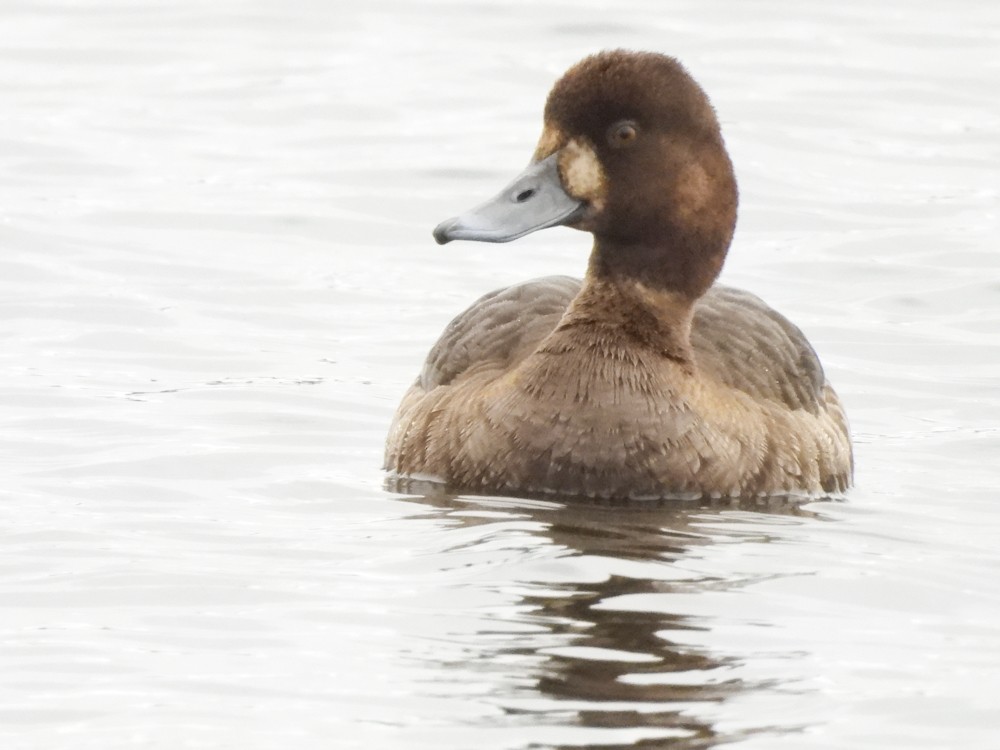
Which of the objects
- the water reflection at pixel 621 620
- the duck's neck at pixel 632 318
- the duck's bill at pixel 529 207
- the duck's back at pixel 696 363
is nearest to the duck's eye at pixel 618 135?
the duck's bill at pixel 529 207

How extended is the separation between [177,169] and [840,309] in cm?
499

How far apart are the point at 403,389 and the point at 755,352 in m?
2.43

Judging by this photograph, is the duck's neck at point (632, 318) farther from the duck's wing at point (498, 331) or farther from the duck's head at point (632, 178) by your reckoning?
the duck's wing at point (498, 331)

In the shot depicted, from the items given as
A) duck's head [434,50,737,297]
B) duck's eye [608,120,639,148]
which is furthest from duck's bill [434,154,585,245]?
duck's eye [608,120,639,148]

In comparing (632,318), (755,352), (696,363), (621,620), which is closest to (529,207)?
(632,318)

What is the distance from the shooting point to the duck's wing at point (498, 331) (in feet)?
29.6

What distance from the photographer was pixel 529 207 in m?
8.72

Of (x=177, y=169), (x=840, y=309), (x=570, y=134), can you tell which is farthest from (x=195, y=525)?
(x=177, y=169)

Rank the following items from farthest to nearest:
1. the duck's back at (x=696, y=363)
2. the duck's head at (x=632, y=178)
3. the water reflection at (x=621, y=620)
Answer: the duck's back at (x=696, y=363), the duck's head at (x=632, y=178), the water reflection at (x=621, y=620)

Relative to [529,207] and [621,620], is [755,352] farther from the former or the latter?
[621,620]

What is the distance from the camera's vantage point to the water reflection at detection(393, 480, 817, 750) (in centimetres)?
608

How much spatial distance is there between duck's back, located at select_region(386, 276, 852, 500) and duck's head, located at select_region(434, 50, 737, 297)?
0.39 metres

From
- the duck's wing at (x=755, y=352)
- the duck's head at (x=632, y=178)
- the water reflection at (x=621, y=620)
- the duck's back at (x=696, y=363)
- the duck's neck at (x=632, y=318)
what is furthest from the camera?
the duck's wing at (x=755, y=352)

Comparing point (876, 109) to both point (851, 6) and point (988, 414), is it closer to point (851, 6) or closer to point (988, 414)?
point (851, 6)
